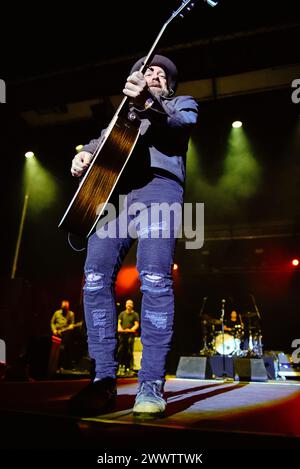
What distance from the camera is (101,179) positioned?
185 centimetres

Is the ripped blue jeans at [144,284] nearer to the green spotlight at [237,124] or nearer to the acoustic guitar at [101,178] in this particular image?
the acoustic guitar at [101,178]

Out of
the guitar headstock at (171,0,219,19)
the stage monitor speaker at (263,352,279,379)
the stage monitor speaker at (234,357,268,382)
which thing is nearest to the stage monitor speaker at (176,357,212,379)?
the stage monitor speaker at (234,357,268,382)

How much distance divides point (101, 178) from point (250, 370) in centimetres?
581

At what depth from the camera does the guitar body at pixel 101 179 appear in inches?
70.6

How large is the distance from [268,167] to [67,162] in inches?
216

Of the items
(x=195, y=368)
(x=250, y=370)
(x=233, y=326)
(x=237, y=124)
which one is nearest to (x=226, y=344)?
(x=233, y=326)

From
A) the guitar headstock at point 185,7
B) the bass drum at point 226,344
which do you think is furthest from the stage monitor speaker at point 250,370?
the guitar headstock at point 185,7

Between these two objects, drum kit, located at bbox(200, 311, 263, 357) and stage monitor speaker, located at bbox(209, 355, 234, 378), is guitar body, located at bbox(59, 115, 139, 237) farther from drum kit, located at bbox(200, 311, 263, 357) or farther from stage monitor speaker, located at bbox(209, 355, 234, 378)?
drum kit, located at bbox(200, 311, 263, 357)

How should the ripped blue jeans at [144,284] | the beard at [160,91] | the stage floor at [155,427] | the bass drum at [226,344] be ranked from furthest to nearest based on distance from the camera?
the bass drum at [226,344] → the beard at [160,91] → the ripped blue jeans at [144,284] → the stage floor at [155,427]

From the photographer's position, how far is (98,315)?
1845mm

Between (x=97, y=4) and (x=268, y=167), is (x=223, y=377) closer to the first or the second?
(x=268, y=167)

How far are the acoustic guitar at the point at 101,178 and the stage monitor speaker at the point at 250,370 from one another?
5.73 m

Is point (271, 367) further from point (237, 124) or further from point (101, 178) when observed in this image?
point (101, 178)
